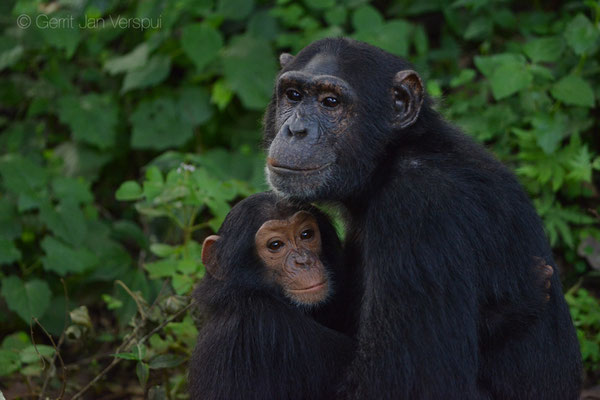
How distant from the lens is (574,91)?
6867mm

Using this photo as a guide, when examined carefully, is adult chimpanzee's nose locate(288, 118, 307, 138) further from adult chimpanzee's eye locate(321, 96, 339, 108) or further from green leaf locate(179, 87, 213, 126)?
green leaf locate(179, 87, 213, 126)

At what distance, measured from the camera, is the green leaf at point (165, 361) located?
205 inches

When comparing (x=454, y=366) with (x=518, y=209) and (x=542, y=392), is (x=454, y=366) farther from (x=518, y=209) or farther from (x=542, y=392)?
(x=518, y=209)

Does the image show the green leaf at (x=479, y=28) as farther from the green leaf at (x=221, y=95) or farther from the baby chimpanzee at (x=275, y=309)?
the baby chimpanzee at (x=275, y=309)

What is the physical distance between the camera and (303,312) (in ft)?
15.1

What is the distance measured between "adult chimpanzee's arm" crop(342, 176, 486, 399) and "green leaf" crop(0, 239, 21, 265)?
3757mm

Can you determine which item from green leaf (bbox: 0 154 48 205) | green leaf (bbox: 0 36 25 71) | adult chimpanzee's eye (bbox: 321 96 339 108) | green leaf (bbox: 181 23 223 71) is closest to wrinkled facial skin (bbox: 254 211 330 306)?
adult chimpanzee's eye (bbox: 321 96 339 108)

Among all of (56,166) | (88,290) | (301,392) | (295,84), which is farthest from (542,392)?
(56,166)

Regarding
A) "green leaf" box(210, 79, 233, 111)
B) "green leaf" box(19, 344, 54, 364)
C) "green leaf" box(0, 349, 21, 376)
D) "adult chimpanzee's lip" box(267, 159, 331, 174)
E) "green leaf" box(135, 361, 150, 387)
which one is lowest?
"green leaf" box(0, 349, 21, 376)

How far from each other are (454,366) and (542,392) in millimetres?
773

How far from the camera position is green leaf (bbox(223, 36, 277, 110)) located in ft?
25.9

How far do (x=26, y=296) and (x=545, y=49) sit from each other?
16.7ft

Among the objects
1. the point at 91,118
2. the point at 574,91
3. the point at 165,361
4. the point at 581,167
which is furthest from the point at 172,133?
the point at 581,167

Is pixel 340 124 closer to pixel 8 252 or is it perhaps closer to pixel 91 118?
pixel 8 252
